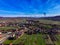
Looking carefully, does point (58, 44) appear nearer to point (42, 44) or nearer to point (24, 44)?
point (42, 44)

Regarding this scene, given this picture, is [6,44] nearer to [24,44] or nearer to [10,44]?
[10,44]

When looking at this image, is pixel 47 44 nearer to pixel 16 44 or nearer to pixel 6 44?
pixel 16 44

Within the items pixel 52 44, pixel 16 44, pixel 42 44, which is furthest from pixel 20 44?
pixel 52 44

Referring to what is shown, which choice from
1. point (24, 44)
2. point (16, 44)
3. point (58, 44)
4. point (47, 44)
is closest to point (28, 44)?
point (24, 44)

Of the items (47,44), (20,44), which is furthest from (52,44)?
(20,44)

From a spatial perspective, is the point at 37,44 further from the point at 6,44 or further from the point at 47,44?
the point at 6,44
